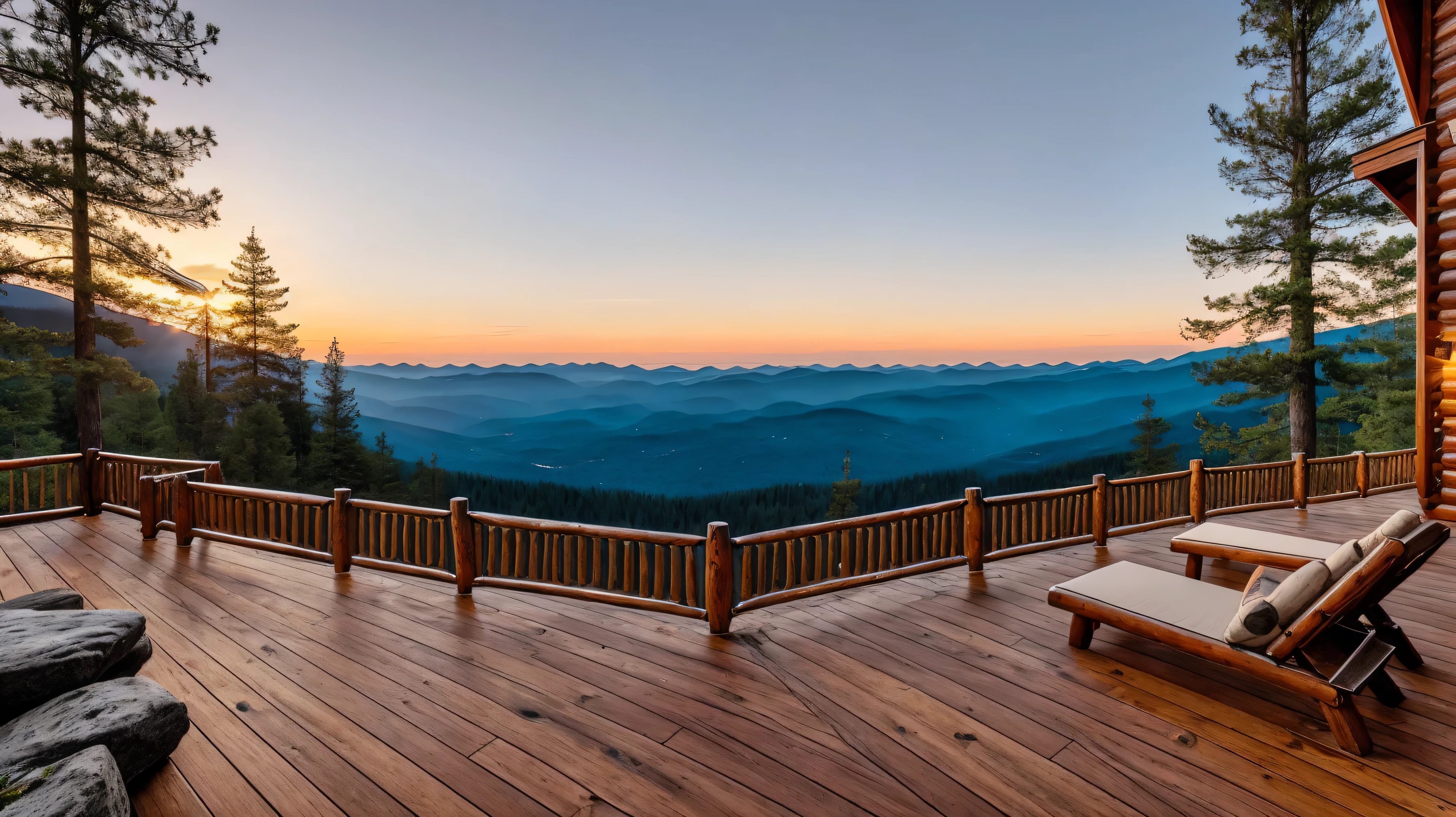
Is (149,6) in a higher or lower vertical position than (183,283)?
higher

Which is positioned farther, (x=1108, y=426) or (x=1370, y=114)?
(x=1108, y=426)

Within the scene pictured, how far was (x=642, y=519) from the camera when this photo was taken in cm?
3925

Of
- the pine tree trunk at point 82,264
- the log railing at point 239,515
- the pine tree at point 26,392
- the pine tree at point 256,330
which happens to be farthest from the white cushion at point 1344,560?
the pine tree at point 256,330

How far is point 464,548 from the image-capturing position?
486cm

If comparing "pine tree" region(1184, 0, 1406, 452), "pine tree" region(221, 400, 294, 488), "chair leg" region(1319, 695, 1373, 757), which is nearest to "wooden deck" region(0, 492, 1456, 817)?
"chair leg" region(1319, 695, 1373, 757)

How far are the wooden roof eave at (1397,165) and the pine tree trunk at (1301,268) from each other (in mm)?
7131

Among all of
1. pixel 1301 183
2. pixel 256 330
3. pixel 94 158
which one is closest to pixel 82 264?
pixel 94 158

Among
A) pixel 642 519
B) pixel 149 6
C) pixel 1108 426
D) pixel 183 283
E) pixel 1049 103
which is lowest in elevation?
pixel 642 519

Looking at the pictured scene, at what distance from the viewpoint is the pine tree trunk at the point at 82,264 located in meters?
11.0

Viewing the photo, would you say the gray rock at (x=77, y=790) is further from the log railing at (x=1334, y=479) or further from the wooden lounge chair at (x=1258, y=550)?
the log railing at (x=1334, y=479)

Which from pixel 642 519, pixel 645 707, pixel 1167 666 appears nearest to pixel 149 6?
Answer: pixel 645 707

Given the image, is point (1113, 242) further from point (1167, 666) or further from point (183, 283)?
point (183, 283)

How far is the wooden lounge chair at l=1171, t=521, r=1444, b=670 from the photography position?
3.41 m

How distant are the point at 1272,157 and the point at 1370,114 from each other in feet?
6.23
